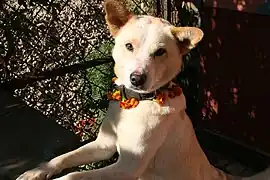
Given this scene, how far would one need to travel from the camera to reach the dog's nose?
104 inches

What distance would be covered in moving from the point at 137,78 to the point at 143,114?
0.87 ft

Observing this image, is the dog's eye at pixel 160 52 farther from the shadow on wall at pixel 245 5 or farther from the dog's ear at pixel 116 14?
the shadow on wall at pixel 245 5

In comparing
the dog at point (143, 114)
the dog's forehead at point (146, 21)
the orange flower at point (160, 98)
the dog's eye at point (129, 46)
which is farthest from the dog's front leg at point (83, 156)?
the dog's forehead at point (146, 21)

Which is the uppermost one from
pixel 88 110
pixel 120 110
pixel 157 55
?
pixel 157 55

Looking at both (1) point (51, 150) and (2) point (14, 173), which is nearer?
(2) point (14, 173)

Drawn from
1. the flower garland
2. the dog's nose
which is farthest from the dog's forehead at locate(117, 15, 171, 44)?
the flower garland

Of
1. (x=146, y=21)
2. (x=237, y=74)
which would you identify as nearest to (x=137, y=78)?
(x=146, y=21)

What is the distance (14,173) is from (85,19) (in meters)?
1.85

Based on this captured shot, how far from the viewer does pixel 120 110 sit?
→ 2.93 m

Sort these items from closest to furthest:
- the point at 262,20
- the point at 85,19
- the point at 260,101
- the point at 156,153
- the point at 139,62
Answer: the point at 139,62
the point at 156,153
the point at 262,20
the point at 260,101
the point at 85,19

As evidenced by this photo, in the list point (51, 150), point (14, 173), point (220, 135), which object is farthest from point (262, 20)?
point (14, 173)

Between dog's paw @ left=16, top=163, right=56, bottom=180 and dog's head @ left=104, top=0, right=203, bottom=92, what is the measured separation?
623 millimetres

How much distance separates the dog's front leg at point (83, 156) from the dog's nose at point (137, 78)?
45 cm

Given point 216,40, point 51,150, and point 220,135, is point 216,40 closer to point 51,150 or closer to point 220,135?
point 220,135
